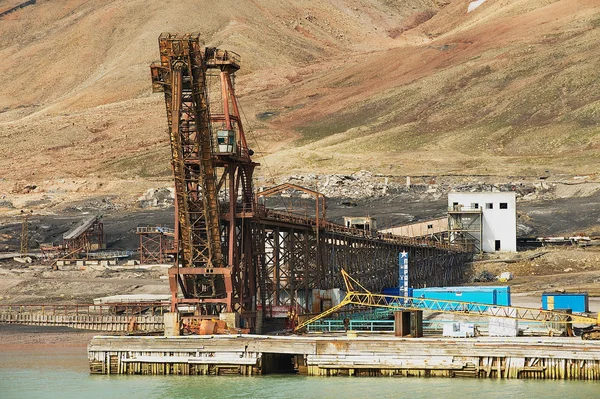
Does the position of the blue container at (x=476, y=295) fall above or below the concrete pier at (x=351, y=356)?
above

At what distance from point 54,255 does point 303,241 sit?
59.8m

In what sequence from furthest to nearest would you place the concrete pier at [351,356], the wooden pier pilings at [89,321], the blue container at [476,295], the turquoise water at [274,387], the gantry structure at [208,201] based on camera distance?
1. the wooden pier pilings at [89,321]
2. the blue container at [476,295]
3. the gantry structure at [208,201]
4. the concrete pier at [351,356]
5. the turquoise water at [274,387]

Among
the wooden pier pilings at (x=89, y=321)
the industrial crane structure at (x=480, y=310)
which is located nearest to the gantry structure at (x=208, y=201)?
the industrial crane structure at (x=480, y=310)

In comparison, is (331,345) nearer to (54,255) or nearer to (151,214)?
(54,255)

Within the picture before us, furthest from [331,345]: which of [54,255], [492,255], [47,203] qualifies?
[47,203]

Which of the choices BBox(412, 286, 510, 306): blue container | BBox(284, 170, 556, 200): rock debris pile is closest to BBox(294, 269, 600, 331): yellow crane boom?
BBox(412, 286, 510, 306): blue container

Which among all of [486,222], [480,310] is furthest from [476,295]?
[486,222]

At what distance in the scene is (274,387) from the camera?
6075 cm

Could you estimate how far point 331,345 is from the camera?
62.7 metres

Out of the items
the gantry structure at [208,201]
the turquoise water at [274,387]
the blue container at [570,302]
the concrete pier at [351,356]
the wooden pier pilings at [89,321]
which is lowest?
the turquoise water at [274,387]

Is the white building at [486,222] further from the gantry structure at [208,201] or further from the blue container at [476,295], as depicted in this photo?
the gantry structure at [208,201]

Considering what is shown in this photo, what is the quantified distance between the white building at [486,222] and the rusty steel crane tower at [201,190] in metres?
56.0

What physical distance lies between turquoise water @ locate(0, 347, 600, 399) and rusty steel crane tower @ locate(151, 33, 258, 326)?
8.76m

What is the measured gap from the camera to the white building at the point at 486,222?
127750mm
